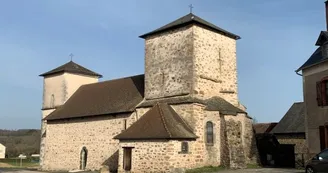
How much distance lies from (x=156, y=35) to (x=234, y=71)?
590 centimetres

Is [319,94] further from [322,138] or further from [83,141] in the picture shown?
[83,141]

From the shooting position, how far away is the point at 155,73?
2445cm

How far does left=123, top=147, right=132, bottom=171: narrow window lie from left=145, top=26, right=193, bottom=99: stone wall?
4473 millimetres

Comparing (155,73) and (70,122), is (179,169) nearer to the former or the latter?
(155,73)

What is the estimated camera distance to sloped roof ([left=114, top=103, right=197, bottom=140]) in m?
19.8

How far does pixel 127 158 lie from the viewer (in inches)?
830

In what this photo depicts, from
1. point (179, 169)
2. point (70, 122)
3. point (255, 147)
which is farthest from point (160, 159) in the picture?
point (70, 122)

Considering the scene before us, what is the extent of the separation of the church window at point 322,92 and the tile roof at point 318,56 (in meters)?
1.13

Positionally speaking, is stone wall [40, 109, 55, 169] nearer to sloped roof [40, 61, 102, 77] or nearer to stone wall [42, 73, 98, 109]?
stone wall [42, 73, 98, 109]

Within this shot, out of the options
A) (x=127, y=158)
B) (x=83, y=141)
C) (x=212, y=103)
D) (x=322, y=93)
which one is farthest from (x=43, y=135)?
(x=322, y=93)

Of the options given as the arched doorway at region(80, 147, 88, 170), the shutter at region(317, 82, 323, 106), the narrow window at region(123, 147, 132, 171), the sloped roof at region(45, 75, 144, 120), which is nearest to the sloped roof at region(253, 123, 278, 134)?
the sloped roof at region(45, 75, 144, 120)

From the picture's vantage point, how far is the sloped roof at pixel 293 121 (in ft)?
112

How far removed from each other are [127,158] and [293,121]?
20450mm

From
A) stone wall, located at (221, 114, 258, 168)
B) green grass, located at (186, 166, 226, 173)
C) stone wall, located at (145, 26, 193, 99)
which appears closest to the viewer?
green grass, located at (186, 166, 226, 173)
